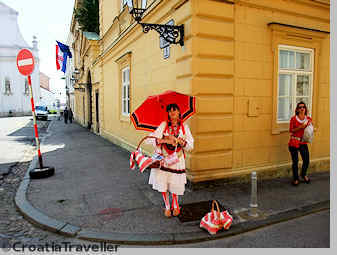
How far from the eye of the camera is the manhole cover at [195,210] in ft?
14.3

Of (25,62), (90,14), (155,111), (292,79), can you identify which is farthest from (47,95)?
(155,111)

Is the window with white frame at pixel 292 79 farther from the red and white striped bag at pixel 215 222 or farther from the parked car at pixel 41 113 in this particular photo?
the parked car at pixel 41 113

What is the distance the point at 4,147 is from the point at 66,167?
6055mm

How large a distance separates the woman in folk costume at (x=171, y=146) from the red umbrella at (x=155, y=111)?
9cm

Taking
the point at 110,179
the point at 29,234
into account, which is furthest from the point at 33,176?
the point at 29,234

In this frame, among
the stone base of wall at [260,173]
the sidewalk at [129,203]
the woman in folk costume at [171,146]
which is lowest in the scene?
the sidewalk at [129,203]

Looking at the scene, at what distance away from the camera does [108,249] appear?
3.59 metres

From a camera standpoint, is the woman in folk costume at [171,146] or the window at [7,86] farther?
the window at [7,86]

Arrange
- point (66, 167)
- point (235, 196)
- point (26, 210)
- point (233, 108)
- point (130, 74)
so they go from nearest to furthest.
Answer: point (26, 210) → point (235, 196) → point (233, 108) → point (66, 167) → point (130, 74)

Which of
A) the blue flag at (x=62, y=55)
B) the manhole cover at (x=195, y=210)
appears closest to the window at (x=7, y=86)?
the blue flag at (x=62, y=55)

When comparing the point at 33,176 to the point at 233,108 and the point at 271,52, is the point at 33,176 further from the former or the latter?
the point at 271,52

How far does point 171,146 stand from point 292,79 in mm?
4347

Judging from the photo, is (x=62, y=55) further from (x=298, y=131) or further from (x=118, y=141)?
(x=298, y=131)

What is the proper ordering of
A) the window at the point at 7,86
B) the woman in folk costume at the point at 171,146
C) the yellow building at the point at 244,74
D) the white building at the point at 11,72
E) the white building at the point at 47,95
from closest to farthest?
the woman in folk costume at the point at 171,146 < the yellow building at the point at 244,74 < the white building at the point at 11,72 < the window at the point at 7,86 < the white building at the point at 47,95
